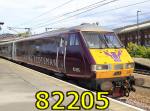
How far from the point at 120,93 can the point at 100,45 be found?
228 cm

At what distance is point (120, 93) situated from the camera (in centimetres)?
1442

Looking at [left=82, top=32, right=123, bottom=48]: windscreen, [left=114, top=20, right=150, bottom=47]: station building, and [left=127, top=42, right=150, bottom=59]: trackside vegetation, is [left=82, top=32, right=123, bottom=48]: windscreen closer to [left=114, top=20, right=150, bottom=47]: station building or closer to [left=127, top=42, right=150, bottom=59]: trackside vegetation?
[left=127, top=42, right=150, bottom=59]: trackside vegetation

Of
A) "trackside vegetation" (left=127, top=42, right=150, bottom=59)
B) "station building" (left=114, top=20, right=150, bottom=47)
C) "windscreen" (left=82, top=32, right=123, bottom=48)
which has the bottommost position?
"trackside vegetation" (left=127, top=42, right=150, bottom=59)

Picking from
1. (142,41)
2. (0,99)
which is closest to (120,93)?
(0,99)

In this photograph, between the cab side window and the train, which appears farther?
the cab side window

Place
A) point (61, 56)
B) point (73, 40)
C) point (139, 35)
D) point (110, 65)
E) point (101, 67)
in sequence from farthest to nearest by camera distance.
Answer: point (139, 35)
point (61, 56)
point (73, 40)
point (110, 65)
point (101, 67)

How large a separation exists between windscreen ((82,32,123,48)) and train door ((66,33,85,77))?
445 mm

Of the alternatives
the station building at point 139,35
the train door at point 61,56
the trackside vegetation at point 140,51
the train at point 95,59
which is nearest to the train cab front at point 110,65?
the train at point 95,59

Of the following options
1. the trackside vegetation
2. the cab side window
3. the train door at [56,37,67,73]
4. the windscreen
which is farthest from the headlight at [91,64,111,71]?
the trackside vegetation

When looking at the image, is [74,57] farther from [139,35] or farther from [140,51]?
[139,35]

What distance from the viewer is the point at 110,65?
46.2ft

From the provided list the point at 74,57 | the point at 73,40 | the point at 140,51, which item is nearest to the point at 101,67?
the point at 74,57

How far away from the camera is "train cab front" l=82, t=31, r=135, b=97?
13.8 metres

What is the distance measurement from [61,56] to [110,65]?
3.45 m
